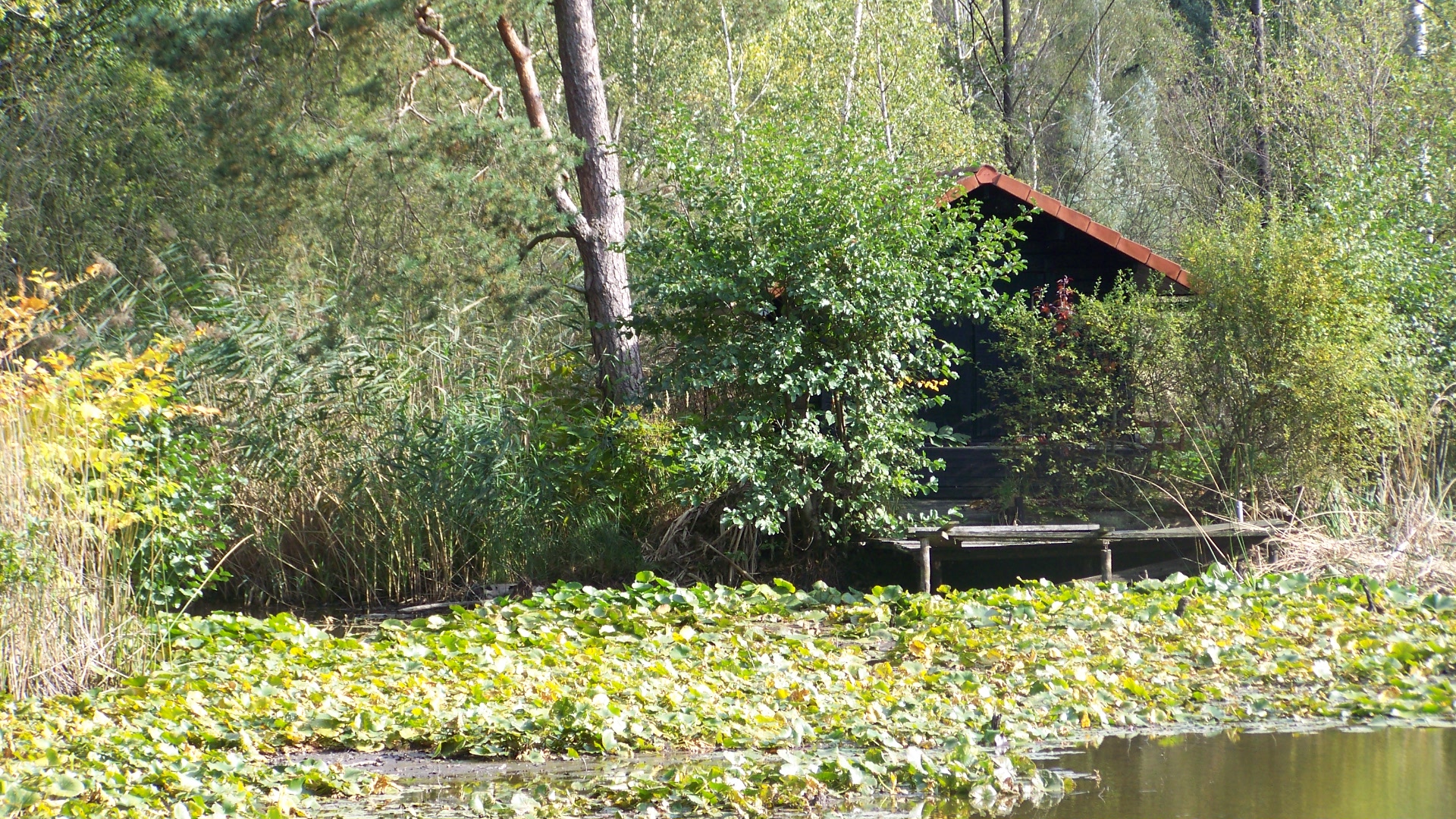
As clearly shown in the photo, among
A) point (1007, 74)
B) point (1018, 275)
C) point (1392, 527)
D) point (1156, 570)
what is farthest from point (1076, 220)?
point (1007, 74)

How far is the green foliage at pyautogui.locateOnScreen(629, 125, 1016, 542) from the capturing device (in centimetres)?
989

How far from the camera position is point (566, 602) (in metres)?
8.83

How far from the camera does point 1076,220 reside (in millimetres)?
12891

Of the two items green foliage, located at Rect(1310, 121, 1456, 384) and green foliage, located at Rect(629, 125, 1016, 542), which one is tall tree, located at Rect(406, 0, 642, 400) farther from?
Answer: green foliage, located at Rect(1310, 121, 1456, 384)

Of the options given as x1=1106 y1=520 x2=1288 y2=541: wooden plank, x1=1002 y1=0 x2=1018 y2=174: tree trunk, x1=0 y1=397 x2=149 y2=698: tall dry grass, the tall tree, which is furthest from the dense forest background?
x1=1002 y1=0 x2=1018 y2=174: tree trunk

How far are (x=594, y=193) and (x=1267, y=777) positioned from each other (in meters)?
8.71

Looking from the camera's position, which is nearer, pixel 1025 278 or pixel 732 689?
pixel 732 689

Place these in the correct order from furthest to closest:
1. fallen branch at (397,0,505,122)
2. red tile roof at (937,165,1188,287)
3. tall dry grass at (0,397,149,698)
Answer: red tile roof at (937,165,1188,287), fallen branch at (397,0,505,122), tall dry grass at (0,397,149,698)

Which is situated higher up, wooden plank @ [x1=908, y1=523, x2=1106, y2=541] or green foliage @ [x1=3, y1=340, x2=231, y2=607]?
green foliage @ [x1=3, y1=340, x2=231, y2=607]

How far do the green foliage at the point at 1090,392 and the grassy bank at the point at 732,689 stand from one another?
2.92 metres

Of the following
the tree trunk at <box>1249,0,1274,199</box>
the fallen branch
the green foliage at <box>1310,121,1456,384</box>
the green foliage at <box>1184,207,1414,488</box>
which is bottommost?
the green foliage at <box>1184,207,1414,488</box>

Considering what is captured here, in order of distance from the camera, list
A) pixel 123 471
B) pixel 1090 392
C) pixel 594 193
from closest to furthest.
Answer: pixel 123 471, pixel 1090 392, pixel 594 193

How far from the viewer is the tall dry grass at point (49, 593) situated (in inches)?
241

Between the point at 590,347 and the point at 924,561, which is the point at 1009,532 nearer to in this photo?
the point at 924,561
